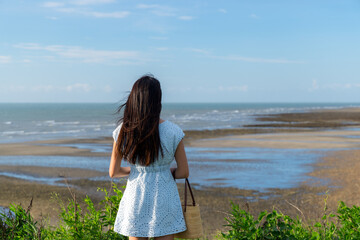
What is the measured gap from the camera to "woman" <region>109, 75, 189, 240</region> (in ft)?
9.23

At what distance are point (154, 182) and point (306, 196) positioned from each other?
8948 mm

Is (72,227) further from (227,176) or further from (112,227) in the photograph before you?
(227,176)

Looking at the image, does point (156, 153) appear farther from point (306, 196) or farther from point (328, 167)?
point (328, 167)

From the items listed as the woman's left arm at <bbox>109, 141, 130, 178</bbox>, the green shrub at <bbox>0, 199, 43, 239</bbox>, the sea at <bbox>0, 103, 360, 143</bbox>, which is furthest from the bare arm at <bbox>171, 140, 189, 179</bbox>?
the green shrub at <bbox>0, 199, 43, 239</bbox>

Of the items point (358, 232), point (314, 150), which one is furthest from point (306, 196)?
point (314, 150)

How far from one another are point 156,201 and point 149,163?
0.93ft

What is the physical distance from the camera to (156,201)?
2.90m

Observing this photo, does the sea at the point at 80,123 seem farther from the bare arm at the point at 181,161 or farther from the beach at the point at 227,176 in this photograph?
the beach at the point at 227,176

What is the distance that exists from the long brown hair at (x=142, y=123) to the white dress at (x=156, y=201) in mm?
71

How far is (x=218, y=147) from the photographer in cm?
2258

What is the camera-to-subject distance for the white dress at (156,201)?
2893mm

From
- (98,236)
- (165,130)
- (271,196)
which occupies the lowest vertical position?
(271,196)

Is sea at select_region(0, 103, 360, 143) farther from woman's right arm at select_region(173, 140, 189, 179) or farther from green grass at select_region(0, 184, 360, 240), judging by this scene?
green grass at select_region(0, 184, 360, 240)

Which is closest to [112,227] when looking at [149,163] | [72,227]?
[72,227]
